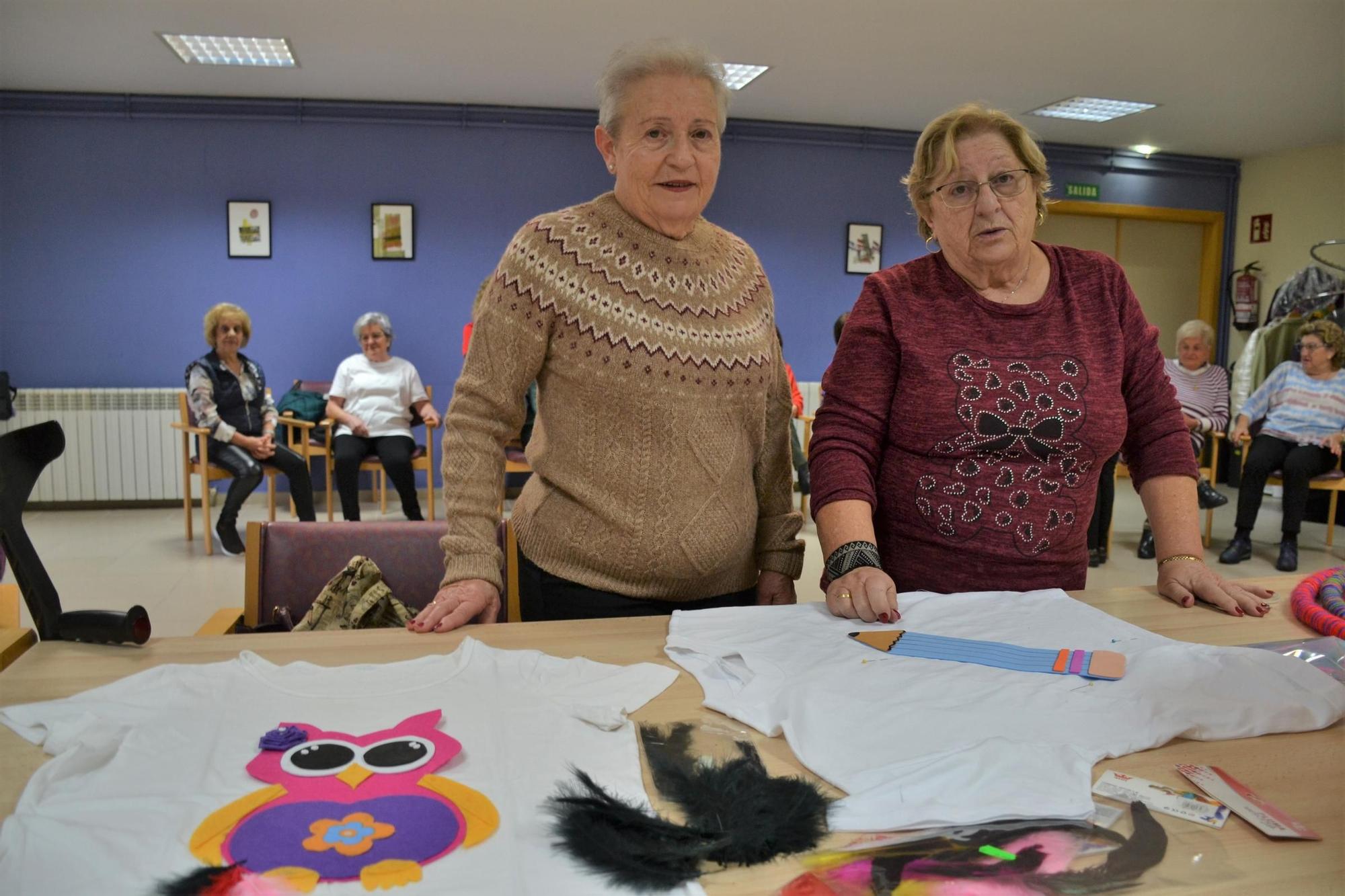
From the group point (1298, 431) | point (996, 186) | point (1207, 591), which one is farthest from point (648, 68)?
point (1298, 431)

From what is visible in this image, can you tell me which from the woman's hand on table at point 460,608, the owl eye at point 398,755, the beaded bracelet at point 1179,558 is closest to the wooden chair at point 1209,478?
the beaded bracelet at point 1179,558

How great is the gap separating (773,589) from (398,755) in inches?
31.8

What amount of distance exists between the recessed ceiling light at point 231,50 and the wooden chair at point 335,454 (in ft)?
6.86

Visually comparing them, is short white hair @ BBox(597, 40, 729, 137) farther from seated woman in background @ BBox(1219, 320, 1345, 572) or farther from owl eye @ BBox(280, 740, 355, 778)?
seated woman in background @ BBox(1219, 320, 1345, 572)

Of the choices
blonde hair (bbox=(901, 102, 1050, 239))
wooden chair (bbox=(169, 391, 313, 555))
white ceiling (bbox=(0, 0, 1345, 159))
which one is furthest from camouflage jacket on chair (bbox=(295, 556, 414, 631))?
wooden chair (bbox=(169, 391, 313, 555))

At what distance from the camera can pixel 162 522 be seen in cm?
595

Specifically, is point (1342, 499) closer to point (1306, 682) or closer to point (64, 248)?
point (1306, 682)

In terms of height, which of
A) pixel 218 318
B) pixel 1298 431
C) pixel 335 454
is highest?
pixel 218 318

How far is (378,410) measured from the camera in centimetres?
571

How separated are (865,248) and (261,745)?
715cm

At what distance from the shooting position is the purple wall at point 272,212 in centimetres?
630

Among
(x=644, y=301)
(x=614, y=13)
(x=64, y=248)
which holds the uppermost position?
(x=614, y=13)

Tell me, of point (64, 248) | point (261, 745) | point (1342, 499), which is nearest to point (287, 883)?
point (261, 745)

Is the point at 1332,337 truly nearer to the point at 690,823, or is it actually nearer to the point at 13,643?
the point at 690,823
